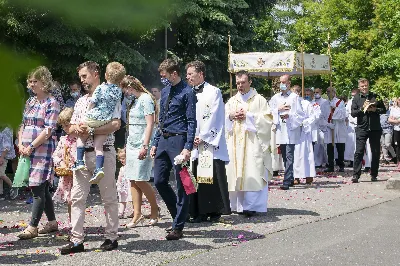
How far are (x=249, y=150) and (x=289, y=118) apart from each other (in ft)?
12.9

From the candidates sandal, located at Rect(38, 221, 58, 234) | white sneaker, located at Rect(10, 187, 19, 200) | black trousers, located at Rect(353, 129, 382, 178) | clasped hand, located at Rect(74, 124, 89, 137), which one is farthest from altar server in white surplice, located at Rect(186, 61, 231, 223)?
black trousers, located at Rect(353, 129, 382, 178)

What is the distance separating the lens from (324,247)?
6539 mm

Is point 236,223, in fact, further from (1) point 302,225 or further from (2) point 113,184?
(2) point 113,184

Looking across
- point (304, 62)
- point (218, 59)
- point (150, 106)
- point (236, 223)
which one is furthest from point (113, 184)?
point (218, 59)

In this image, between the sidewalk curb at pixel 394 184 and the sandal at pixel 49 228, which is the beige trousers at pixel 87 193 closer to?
the sandal at pixel 49 228

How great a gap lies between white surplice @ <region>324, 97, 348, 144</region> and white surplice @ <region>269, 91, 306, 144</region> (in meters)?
4.19

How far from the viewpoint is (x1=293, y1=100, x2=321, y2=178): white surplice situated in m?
13.3

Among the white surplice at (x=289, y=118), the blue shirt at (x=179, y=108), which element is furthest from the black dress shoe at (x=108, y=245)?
the white surplice at (x=289, y=118)

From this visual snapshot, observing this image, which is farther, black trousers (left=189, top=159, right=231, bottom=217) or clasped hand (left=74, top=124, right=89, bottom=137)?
black trousers (left=189, top=159, right=231, bottom=217)

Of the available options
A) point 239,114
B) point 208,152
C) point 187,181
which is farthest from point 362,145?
point 187,181

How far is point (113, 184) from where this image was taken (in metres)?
6.48

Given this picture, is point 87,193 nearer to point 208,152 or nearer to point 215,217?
point 208,152

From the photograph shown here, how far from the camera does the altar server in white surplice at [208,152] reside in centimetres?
805

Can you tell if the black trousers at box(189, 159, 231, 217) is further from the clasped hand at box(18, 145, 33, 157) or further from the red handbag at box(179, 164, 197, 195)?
the clasped hand at box(18, 145, 33, 157)
